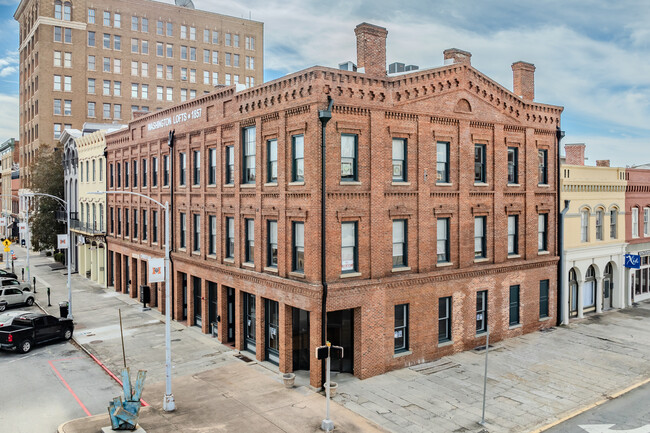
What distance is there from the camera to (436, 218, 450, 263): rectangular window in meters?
25.7

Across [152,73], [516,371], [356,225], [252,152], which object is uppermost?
[152,73]

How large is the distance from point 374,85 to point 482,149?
8204 mm

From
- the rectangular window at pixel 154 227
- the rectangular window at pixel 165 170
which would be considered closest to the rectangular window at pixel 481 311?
the rectangular window at pixel 165 170

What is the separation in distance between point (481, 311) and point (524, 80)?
1386 cm

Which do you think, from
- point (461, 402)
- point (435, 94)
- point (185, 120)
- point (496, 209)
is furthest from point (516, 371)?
point (185, 120)

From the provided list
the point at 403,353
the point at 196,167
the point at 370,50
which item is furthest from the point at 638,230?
the point at 196,167

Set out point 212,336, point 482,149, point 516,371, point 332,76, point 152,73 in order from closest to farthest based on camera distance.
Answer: point 332,76 → point 516,371 → point 482,149 → point 212,336 → point 152,73

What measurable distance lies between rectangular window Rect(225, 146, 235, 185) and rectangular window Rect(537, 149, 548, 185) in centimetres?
1793

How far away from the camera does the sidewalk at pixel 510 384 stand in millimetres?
18359

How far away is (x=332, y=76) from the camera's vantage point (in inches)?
848

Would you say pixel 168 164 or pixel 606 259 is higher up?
pixel 168 164

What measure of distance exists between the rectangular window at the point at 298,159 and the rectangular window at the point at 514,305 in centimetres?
1408

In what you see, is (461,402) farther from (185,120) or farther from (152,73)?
(152,73)

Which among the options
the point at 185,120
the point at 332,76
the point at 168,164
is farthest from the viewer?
the point at 168,164
